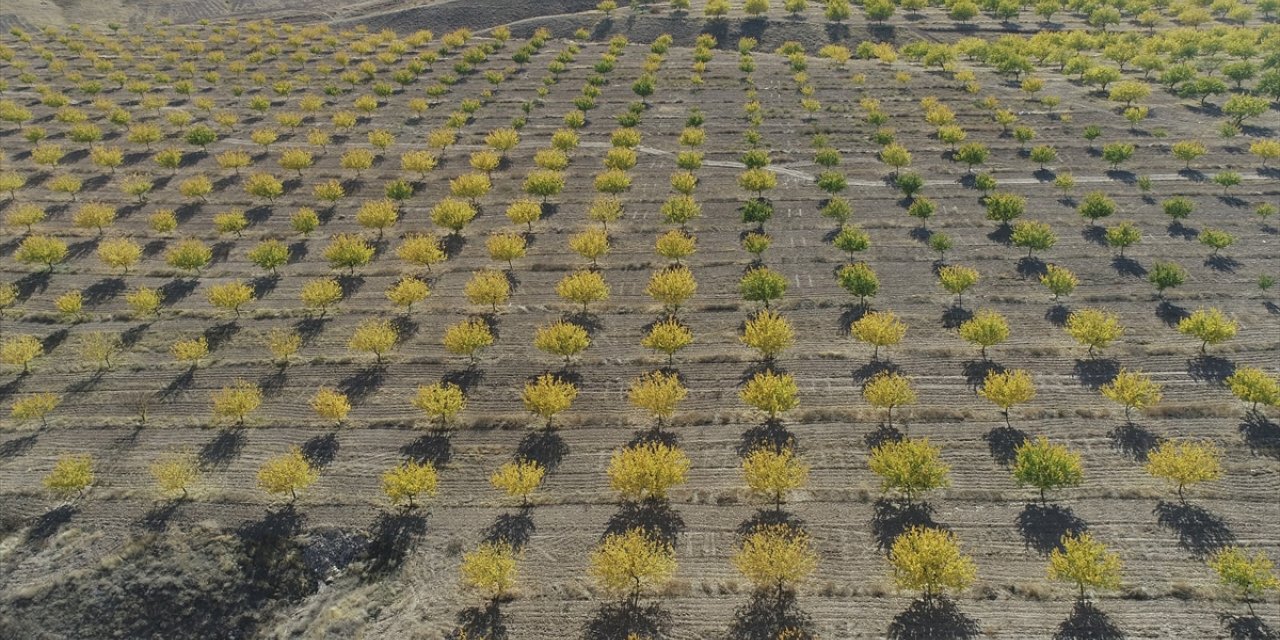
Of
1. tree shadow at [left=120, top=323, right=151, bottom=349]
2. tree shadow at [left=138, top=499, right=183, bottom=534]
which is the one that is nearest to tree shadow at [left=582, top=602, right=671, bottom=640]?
tree shadow at [left=138, top=499, right=183, bottom=534]

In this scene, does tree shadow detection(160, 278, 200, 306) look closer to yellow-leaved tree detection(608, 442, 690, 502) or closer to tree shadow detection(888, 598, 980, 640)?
yellow-leaved tree detection(608, 442, 690, 502)

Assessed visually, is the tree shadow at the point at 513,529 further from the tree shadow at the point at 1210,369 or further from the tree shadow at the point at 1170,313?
the tree shadow at the point at 1170,313

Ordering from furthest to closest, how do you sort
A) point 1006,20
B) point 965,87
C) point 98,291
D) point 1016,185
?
point 1006,20, point 965,87, point 1016,185, point 98,291

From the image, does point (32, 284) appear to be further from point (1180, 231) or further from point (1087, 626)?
point (1180, 231)

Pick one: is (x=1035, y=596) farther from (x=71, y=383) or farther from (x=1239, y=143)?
(x=1239, y=143)

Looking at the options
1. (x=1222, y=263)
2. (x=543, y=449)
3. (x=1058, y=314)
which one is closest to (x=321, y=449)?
(x=543, y=449)

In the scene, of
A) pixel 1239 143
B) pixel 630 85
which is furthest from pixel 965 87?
pixel 630 85

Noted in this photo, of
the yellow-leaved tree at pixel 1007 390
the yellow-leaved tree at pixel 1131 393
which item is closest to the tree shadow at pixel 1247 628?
the yellow-leaved tree at pixel 1131 393
